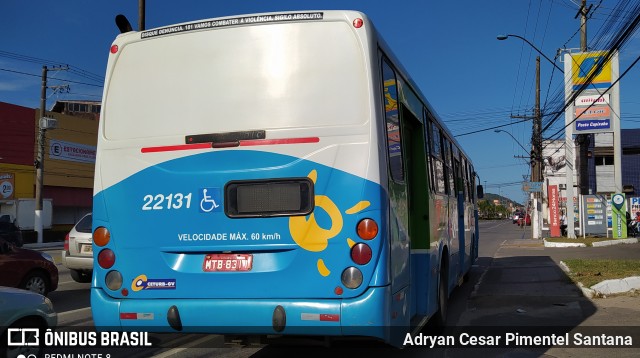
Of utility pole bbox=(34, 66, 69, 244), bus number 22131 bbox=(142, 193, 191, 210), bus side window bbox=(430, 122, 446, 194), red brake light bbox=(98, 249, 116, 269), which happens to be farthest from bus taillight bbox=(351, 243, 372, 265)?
utility pole bbox=(34, 66, 69, 244)

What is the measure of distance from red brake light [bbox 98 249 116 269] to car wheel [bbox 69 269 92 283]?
7799 millimetres

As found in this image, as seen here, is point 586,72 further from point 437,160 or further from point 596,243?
point 437,160

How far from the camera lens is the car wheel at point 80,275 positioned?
1212 centimetres

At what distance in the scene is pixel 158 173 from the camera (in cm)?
485

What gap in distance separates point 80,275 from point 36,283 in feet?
7.02

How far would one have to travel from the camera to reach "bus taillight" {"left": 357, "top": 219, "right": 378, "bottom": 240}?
4332 mm

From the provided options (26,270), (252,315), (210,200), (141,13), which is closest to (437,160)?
(210,200)

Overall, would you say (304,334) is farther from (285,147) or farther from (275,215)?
(285,147)

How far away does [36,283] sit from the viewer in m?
10.1

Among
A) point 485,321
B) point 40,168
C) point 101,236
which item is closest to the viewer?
point 101,236

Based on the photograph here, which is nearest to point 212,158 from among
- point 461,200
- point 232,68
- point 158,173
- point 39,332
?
point 158,173

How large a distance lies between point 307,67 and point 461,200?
6.74 meters

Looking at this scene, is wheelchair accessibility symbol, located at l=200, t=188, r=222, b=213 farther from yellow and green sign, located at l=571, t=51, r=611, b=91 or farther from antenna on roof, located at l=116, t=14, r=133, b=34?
yellow and green sign, located at l=571, t=51, r=611, b=91

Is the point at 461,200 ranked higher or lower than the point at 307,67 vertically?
lower
